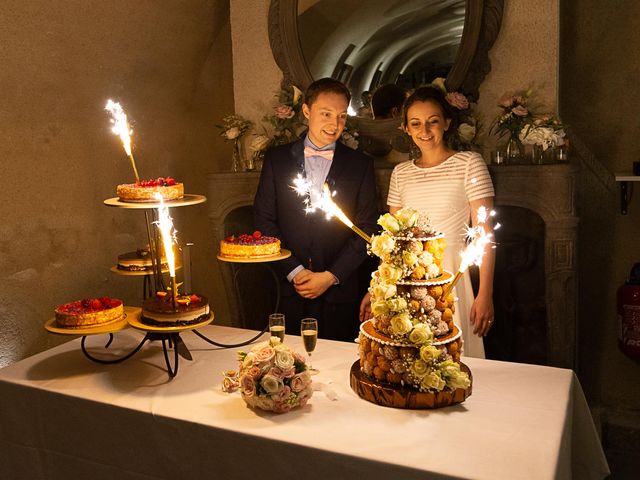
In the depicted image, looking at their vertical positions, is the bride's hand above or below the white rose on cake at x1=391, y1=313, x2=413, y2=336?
below

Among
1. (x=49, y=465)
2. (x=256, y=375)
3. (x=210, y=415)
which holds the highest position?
(x=256, y=375)

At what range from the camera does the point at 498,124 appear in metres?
3.19

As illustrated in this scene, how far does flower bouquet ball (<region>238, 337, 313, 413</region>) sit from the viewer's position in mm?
1865

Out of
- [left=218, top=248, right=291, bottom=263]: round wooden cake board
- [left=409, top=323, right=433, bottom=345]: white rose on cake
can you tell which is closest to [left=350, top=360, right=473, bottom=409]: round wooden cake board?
[left=409, top=323, right=433, bottom=345]: white rose on cake

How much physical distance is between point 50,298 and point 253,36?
1953mm

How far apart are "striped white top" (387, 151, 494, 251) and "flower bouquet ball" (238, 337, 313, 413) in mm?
1198

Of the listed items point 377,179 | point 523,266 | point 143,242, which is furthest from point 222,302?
point 523,266

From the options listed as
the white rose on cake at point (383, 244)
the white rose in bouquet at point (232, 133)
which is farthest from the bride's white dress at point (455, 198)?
the white rose in bouquet at point (232, 133)

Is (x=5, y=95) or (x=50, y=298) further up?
(x=5, y=95)

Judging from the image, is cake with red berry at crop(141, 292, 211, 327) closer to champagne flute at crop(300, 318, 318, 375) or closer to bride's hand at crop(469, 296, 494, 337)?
champagne flute at crop(300, 318, 318, 375)

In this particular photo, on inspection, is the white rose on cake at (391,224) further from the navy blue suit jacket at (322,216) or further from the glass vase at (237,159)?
the glass vase at (237,159)

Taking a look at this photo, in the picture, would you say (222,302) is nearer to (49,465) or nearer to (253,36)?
(253,36)

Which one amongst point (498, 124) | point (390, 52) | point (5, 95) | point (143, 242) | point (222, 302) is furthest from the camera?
point (222, 302)

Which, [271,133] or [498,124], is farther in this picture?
[271,133]
